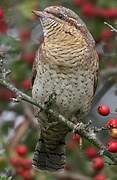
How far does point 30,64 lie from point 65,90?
164 cm

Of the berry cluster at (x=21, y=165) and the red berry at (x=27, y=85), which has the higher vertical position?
the red berry at (x=27, y=85)

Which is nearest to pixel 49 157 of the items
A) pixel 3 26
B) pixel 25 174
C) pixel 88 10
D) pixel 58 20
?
pixel 25 174

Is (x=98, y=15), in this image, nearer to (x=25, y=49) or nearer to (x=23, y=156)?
(x=25, y=49)

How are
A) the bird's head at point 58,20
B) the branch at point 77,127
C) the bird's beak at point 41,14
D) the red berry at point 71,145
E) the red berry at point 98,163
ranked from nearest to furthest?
the branch at point 77,127 → the bird's beak at point 41,14 → the bird's head at point 58,20 → the red berry at point 98,163 → the red berry at point 71,145

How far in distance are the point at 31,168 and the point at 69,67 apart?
106 cm

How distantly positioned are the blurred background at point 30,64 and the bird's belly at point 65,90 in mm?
755

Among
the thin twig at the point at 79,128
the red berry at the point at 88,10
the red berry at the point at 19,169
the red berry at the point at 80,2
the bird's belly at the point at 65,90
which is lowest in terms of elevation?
the thin twig at the point at 79,128

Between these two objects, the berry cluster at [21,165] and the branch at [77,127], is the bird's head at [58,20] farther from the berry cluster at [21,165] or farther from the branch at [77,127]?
the berry cluster at [21,165]

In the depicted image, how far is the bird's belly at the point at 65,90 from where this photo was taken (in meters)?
5.15

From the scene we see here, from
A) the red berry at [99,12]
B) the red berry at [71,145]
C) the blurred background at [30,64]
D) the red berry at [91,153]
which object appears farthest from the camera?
the red berry at [99,12]

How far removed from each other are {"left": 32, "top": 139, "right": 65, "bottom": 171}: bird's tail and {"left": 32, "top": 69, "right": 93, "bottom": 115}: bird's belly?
21.1 inches

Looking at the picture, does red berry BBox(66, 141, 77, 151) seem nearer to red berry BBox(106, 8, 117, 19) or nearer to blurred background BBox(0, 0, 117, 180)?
blurred background BBox(0, 0, 117, 180)

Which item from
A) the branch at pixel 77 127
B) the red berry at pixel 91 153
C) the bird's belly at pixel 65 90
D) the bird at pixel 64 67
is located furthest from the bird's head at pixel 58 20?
the red berry at pixel 91 153

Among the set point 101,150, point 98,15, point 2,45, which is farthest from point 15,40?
point 101,150
